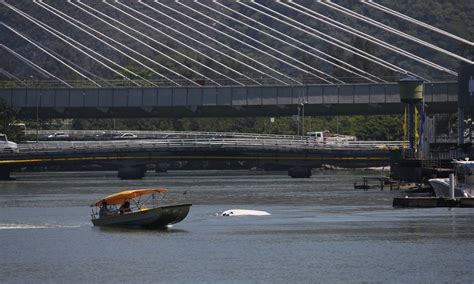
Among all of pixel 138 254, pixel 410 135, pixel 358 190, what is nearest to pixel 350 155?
pixel 410 135

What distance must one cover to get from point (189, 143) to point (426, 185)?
53095 millimetres

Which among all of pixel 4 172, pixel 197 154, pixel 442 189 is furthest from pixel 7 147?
pixel 442 189

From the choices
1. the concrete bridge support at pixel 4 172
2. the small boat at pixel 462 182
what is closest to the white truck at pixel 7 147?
the concrete bridge support at pixel 4 172

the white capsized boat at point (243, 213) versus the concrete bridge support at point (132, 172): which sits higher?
the concrete bridge support at point (132, 172)

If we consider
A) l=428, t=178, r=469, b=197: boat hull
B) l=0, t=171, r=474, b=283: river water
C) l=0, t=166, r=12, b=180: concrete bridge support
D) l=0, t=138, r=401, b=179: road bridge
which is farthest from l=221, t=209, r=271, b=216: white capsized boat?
l=0, t=166, r=12, b=180: concrete bridge support

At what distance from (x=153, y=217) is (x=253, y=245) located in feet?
36.0

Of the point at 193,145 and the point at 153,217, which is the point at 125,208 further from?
the point at 193,145

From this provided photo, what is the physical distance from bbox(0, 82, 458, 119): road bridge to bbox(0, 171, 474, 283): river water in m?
51.5

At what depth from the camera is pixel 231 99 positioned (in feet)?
525

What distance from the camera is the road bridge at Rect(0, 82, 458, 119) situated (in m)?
156

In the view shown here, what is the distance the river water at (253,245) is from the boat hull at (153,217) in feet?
3.21

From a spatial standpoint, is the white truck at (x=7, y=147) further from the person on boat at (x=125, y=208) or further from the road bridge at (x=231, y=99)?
the person on boat at (x=125, y=208)

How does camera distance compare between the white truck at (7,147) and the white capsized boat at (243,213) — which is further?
the white truck at (7,147)

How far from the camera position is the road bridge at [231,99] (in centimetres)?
15625
